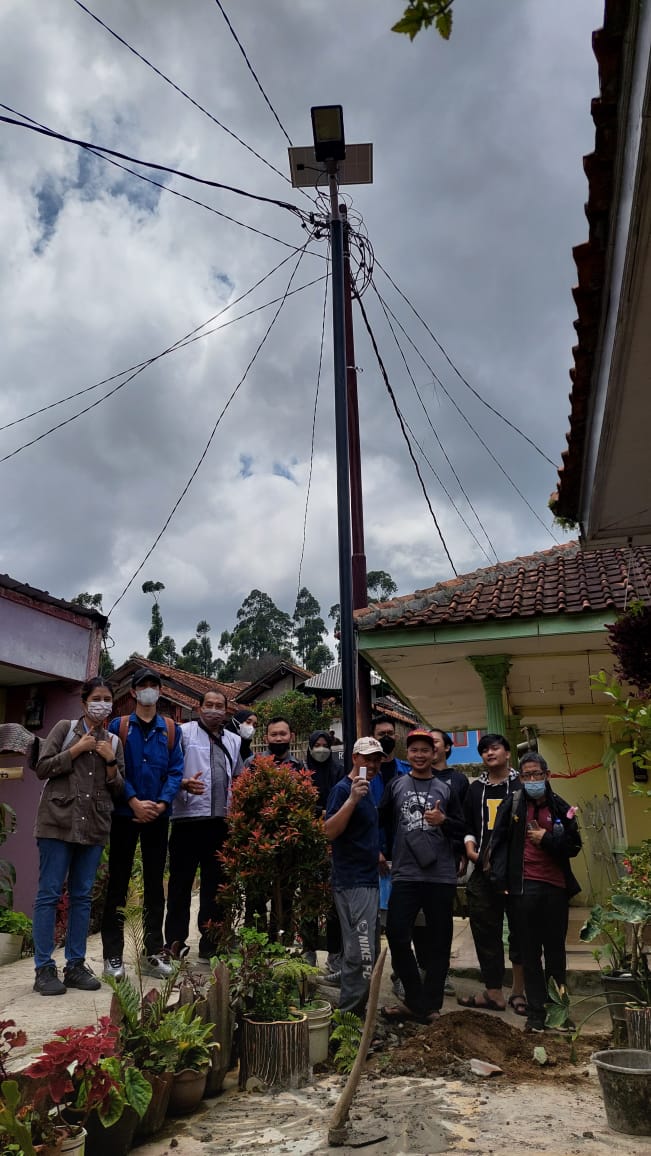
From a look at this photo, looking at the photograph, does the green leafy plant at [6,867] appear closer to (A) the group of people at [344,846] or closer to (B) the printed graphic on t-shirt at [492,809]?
(A) the group of people at [344,846]

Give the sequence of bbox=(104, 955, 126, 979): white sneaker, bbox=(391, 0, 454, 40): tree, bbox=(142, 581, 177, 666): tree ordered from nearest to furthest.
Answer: bbox=(391, 0, 454, 40): tree < bbox=(104, 955, 126, 979): white sneaker < bbox=(142, 581, 177, 666): tree

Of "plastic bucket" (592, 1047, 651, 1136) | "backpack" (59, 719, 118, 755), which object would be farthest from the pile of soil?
"backpack" (59, 719, 118, 755)

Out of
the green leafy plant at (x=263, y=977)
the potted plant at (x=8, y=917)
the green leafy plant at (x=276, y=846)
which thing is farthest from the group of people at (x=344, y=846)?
the potted plant at (x=8, y=917)

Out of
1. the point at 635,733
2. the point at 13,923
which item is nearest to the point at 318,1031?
the point at 635,733

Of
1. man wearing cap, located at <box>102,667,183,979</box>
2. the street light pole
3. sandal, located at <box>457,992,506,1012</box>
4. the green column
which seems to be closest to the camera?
man wearing cap, located at <box>102,667,183,979</box>

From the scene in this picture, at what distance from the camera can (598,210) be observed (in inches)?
115

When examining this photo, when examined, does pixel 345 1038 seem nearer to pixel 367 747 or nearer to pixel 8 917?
pixel 367 747

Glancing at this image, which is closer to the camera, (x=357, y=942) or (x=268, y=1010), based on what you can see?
(x=268, y=1010)

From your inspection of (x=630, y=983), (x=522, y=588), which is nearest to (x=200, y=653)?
(x=522, y=588)

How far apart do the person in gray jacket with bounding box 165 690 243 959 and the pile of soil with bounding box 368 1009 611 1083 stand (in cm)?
146

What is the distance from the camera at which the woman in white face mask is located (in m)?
4.79

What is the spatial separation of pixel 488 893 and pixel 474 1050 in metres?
1.43

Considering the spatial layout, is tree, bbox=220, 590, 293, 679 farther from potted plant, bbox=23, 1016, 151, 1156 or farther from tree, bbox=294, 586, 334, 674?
potted plant, bbox=23, 1016, 151, 1156

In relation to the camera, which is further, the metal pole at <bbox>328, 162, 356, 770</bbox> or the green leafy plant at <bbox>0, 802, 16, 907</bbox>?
the green leafy plant at <bbox>0, 802, 16, 907</bbox>
